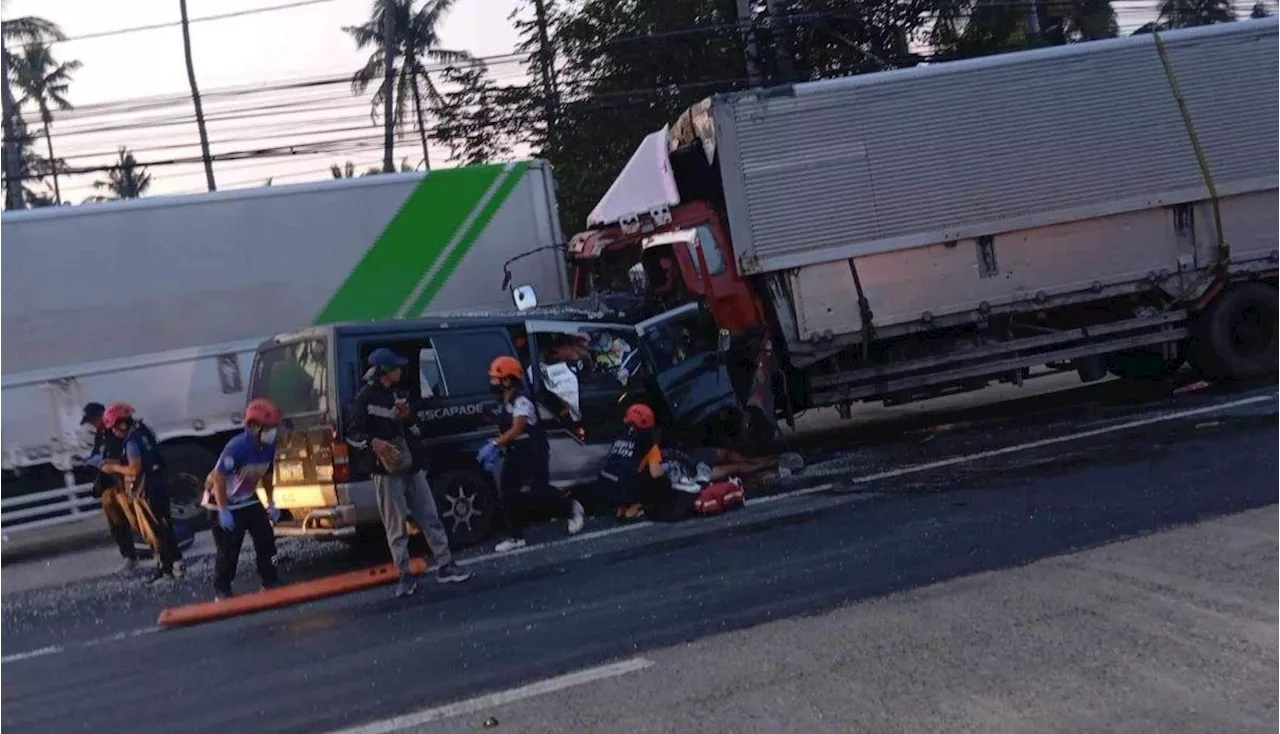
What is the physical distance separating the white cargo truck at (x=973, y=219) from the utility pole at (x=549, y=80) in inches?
399

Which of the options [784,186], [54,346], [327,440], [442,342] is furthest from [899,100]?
[54,346]

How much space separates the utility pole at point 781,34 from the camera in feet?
68.0

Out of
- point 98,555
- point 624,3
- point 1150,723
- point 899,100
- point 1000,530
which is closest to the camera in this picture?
point 1150,723

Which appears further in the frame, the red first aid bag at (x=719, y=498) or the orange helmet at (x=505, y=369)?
the red first aid bag at (x=719, y=498)

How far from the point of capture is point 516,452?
10.4 m

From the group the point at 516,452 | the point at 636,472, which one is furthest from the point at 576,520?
the point at 516,452

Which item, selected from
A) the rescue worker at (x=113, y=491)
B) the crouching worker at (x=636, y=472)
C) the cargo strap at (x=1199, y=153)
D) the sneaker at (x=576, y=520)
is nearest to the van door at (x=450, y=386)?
the sneaker at (x=576, y=520)

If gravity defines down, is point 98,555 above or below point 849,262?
below

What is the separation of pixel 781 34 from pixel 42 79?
28.4 metres

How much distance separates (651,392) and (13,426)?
6.26 m

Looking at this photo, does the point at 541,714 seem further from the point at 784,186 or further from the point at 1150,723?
the point at 784,186

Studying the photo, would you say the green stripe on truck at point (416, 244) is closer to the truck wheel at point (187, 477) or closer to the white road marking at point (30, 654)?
the truck wheel at point (187, 477)

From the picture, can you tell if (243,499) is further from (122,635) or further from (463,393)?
(463,393)

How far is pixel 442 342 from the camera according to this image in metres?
10.6
